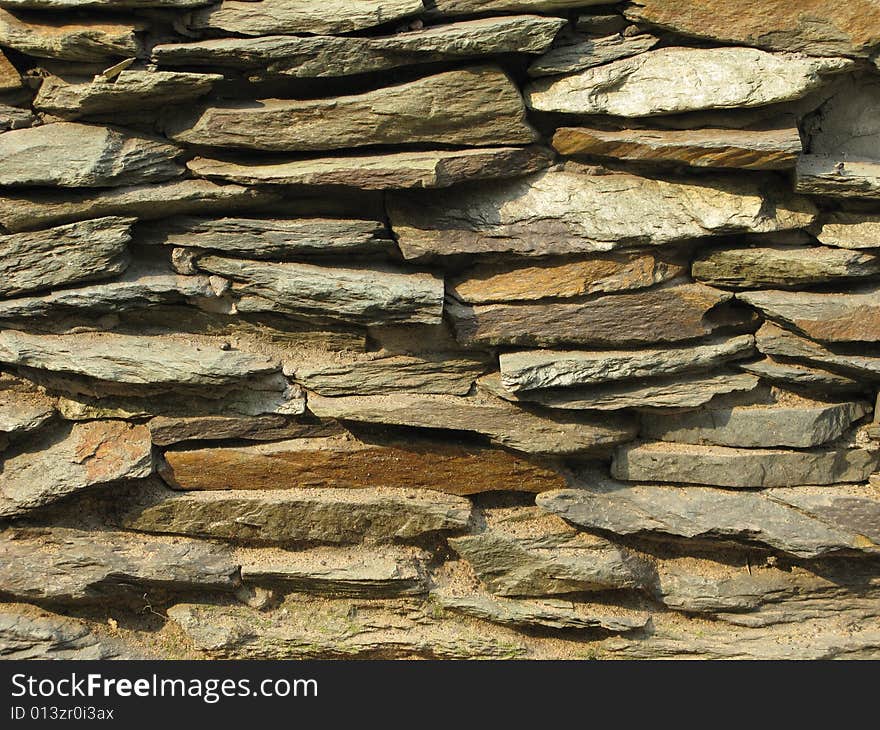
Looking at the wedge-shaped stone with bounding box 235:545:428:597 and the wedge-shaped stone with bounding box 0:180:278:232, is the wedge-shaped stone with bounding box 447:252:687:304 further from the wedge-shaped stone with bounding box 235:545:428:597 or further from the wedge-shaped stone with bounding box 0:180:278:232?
the wedge-shaped stone with bounding box 235:545:428:597

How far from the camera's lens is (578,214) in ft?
15.7

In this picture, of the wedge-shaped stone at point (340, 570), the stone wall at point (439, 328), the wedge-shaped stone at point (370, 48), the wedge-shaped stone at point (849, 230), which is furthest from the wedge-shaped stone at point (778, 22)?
the wedge-shaped stone at point (340, 570)

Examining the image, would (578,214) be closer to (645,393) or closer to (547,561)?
(645,393)

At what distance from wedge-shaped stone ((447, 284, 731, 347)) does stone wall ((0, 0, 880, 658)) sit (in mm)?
15

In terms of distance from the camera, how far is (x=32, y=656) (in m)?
5.21

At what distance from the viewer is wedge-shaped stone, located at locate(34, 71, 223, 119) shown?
453 cm

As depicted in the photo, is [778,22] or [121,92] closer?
[778,22]

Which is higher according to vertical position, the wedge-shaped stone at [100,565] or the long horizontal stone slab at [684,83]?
the long horizontal stone slab at [684,83]

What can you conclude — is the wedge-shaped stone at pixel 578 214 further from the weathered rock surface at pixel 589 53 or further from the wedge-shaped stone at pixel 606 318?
the weathered rock surface at pixel 589 53

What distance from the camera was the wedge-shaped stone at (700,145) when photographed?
447cm

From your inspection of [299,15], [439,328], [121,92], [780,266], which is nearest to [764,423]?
[780,266]

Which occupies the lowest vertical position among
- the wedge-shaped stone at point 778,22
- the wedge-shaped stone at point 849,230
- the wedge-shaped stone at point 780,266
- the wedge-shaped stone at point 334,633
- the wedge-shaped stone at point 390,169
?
the wedge-shaped stone at point 334,633

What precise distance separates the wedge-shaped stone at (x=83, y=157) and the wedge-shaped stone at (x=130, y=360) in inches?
33.3

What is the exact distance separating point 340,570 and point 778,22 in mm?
3696
